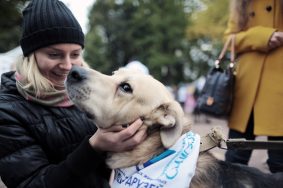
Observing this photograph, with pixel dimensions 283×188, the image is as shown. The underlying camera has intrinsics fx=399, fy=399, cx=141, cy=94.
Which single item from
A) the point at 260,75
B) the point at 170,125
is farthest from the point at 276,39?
the point at 170,125

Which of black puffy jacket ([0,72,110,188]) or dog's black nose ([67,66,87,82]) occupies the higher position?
dog's black nose ([67,66,87,82])

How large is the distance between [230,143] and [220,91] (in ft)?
3.37

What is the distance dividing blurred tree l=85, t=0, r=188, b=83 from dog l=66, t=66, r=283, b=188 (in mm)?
43823

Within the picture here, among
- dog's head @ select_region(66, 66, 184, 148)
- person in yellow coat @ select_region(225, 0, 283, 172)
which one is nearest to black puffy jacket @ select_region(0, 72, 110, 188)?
dog's head @ select_region(66, 66, 184, 148)

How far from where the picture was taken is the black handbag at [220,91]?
3.94 meters

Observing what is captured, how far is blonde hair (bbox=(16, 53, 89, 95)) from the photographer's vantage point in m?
3.02

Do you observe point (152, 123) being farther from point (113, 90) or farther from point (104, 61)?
point (104, 61)

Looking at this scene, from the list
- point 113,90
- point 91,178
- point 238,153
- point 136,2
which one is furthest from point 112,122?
point 136,2

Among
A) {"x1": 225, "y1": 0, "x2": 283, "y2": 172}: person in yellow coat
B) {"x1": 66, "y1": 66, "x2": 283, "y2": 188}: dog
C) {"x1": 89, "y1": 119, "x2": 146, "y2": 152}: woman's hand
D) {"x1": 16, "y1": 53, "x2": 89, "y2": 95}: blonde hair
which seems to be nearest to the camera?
{"x1": 89, "y1": 119, "x2": 146, "y2": 152}: woman's hand

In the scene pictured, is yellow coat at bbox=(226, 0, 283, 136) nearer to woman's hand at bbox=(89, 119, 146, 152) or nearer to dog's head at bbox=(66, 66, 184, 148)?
dog's head at bbox=(66, 66, 184, 148)

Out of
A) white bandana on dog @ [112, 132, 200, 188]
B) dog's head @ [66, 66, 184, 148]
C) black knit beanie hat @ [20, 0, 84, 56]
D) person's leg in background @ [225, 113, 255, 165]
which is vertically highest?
black knit beanie hat @ [20, 0, 84, 56]

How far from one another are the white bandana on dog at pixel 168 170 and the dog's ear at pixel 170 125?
10cm

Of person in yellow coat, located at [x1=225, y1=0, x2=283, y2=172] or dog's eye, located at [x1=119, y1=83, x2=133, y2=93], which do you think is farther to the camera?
person in yellow coat, located at [x1=225, y1=0, x2=283, y2=172]

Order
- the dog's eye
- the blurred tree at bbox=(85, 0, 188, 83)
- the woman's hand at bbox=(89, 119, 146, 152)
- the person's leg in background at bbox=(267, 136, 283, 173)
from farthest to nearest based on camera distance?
the blurred tree at bbox=(85, 0, 188, 83) < the person's leg in background at bbox=(267, 136, 283, 173) < the dog's eye < the woman's hand at bbox=(89, 119, 146, 152)
